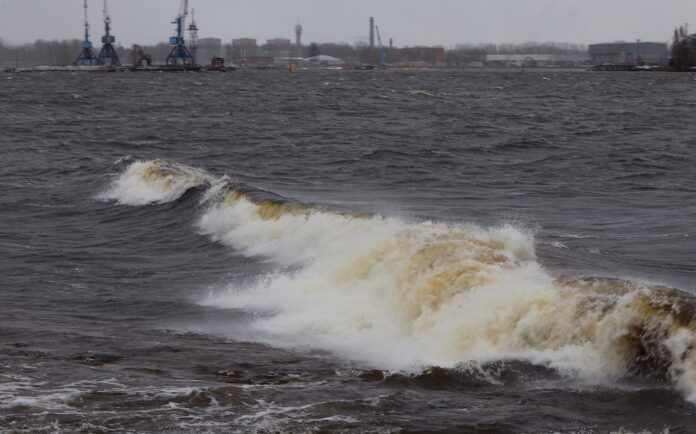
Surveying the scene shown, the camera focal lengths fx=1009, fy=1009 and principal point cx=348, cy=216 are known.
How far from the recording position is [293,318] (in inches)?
615

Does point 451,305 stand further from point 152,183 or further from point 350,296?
point 152,183

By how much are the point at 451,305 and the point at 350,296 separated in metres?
2.54

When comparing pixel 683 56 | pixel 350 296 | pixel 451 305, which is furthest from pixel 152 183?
pixel 683 56

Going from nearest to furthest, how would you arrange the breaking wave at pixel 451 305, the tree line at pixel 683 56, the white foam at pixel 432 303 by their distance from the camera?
1. the breaking wave at pixel 451 305
2. the white foam at pixel 432 303
3. the tree line at pixel 683 56

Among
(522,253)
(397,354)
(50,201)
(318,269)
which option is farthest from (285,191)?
(397,354)

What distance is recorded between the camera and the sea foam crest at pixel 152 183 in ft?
93.6

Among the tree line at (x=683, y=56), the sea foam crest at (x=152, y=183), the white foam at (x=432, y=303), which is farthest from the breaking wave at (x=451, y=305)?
the tree line at (x=683, y=56)

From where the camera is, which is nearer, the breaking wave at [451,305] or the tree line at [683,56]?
the breaking wave at [451,305]

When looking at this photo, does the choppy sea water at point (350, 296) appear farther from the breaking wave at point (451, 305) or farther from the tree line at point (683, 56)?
the tree line at point (683, 56)

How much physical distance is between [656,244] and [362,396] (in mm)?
10840

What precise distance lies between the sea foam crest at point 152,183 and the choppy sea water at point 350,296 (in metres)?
0.13

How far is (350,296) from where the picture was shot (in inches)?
649

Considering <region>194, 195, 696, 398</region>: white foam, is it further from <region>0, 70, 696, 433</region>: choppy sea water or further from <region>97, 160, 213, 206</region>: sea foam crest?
<region>97, 160, 213, 206</region>: sea foam crest

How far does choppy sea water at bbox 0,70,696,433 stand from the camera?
1074 centimetres
